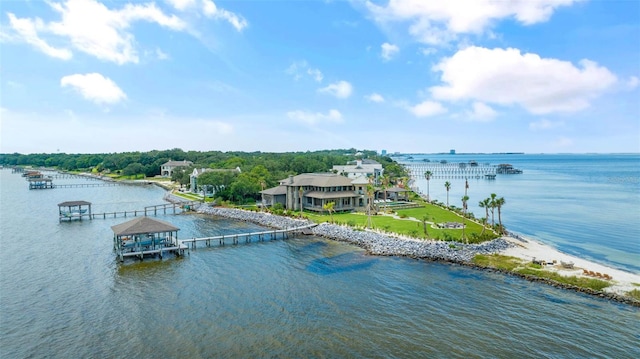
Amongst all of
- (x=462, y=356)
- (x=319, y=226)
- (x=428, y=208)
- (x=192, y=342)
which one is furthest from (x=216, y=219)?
(x=462, y=356)

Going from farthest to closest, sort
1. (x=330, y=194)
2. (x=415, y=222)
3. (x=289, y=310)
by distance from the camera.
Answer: (x=330, y=194) < (x=415, y=222) < (x=289, y=310)

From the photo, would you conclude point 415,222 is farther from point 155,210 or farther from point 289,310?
point 155,210

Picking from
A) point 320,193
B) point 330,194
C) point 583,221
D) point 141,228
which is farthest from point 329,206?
point 583,221

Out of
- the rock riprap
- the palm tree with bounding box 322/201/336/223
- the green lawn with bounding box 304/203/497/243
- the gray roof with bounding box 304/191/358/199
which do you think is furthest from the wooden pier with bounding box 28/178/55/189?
the rock riprap

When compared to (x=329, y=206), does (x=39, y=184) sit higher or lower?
higher

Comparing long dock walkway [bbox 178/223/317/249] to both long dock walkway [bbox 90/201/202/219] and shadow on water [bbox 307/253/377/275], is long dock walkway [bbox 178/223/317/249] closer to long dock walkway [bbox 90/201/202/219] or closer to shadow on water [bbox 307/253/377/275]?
shadow on water [bbox 307/253/377/275]

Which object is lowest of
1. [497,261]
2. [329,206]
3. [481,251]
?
[497,261]

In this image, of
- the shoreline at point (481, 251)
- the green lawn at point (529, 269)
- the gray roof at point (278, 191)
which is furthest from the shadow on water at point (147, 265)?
the green lawn at point (529, 269)

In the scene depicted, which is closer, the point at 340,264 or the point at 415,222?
the point at 340,264
